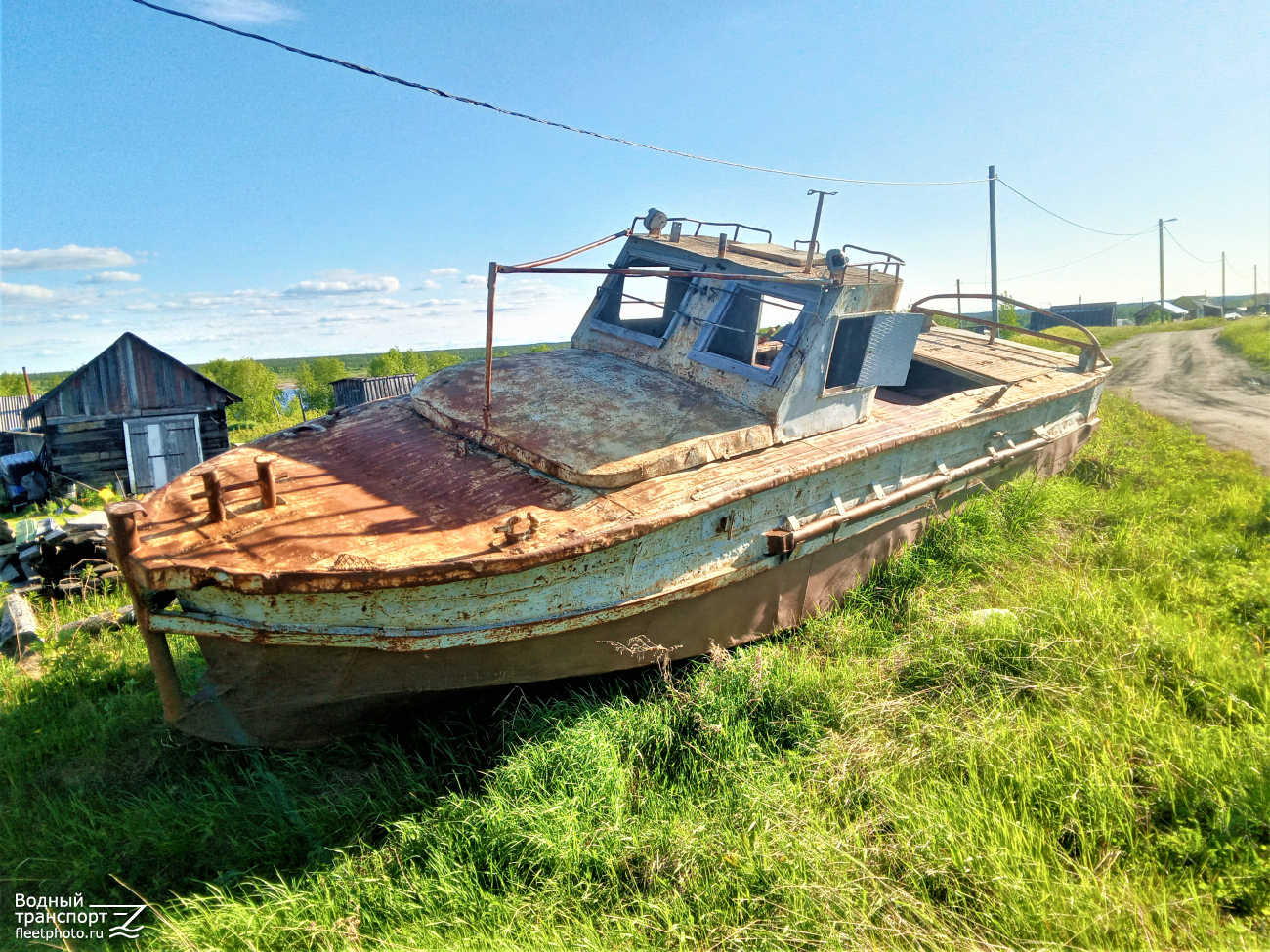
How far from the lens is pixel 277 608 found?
332 cm

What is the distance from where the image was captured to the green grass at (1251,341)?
16.8 meters

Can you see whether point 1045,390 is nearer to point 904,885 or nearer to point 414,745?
point 904,885

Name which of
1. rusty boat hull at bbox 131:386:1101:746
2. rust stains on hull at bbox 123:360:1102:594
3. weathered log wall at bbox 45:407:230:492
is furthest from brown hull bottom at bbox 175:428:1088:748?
weathered log wall at bbox 45:407:230:492

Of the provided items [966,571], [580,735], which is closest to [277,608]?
[580,735]

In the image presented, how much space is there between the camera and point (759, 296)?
18.3 feet

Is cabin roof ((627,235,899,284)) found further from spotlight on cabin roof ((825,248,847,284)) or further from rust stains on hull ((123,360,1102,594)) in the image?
rust stains on hull ((123,360,1102,594))

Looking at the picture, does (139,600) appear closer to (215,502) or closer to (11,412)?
(215,502)

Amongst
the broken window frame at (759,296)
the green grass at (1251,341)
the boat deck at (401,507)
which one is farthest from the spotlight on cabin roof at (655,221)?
the green grass at (1251,341)

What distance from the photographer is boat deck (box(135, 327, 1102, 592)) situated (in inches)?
130

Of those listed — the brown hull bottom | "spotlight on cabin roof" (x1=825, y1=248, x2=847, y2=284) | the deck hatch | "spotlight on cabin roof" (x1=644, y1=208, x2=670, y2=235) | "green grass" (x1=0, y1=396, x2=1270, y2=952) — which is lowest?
"green grass" (x1=0, y1=396, x2=1270, y2=952)

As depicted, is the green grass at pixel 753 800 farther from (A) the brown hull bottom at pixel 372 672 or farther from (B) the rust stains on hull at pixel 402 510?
(B) the rust stains on hull at pixel 402 510

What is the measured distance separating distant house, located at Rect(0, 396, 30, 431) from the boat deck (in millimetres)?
25817

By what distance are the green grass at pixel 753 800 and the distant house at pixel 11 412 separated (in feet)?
84.6

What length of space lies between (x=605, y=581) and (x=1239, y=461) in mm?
8408
